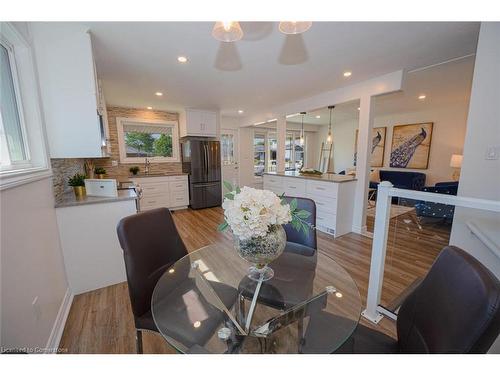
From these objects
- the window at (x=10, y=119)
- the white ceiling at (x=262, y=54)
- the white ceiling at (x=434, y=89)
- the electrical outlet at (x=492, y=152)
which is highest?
the white ceiling at (x=434, y=89)

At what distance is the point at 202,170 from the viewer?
493 cm

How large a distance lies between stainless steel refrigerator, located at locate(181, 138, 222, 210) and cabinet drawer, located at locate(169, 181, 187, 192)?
0.16m

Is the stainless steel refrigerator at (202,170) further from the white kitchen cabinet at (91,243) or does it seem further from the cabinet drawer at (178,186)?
the white kitchen cabinet at (91,243)

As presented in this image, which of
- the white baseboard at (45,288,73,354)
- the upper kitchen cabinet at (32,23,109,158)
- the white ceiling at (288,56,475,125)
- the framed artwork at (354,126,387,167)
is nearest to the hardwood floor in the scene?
the white baseboard at (45,288,73,354)

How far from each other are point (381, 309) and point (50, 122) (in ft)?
10.5

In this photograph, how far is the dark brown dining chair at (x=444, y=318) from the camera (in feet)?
1.89

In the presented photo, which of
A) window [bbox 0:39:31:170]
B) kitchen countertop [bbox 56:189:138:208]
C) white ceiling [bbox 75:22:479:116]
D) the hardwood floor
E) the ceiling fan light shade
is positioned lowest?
the hardwood floor

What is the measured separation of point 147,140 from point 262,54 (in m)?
3.74

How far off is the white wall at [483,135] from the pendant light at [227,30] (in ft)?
6.77

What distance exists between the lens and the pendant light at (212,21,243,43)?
4.00 ft

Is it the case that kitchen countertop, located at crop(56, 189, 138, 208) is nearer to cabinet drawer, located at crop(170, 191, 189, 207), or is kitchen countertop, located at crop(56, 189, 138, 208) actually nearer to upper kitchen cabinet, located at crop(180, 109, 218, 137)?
cabinet drawer, located at crop(170, 191, 189, 207)

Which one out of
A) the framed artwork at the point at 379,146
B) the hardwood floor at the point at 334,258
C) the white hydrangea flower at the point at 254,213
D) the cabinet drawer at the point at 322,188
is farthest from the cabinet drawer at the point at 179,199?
the framed artwork at the point at 379,146

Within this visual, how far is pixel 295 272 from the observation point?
135cm
